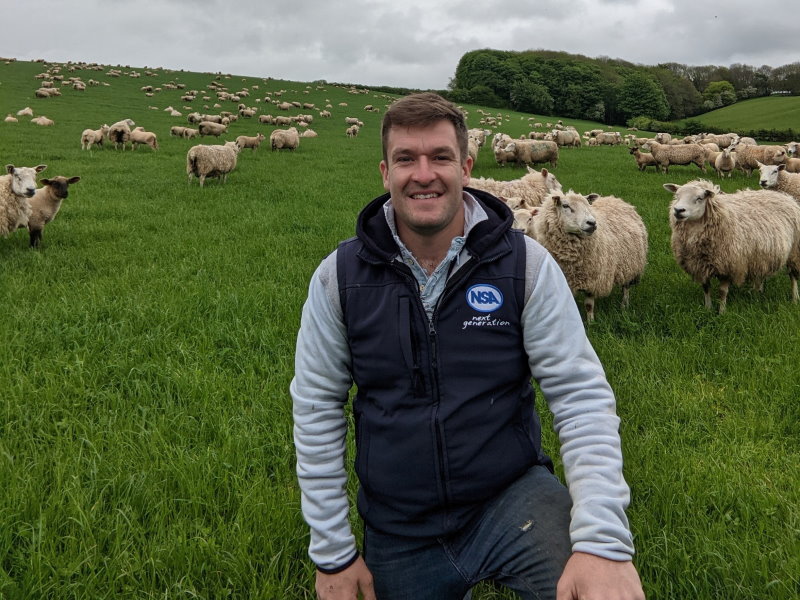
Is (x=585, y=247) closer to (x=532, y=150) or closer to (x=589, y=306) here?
(x=589, y=306)

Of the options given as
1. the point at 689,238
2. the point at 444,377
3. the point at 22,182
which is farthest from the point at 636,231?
the point at 22,182

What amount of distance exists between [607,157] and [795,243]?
16.9 m

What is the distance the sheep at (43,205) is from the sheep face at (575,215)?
7192 millimetres

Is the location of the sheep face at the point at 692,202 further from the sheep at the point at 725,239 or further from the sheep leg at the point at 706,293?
the sheep leg at the point at 706,293

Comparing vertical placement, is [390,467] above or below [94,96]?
below

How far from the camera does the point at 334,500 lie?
5.42 feet

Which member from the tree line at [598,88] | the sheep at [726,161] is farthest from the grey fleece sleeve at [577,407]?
the tree line at [598,88]

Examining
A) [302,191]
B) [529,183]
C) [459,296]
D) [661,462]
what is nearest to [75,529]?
[459,296]

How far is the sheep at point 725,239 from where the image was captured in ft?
18.0

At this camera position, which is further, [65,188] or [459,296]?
[65,188]

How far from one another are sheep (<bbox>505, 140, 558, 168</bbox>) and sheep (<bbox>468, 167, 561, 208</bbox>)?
27.7 ft

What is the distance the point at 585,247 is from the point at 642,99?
70429mm

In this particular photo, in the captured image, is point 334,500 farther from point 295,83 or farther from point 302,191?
point 295,83

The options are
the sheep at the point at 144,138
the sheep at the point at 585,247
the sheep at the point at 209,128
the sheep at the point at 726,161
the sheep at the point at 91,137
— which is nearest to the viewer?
the sheep at the point at 585,247
